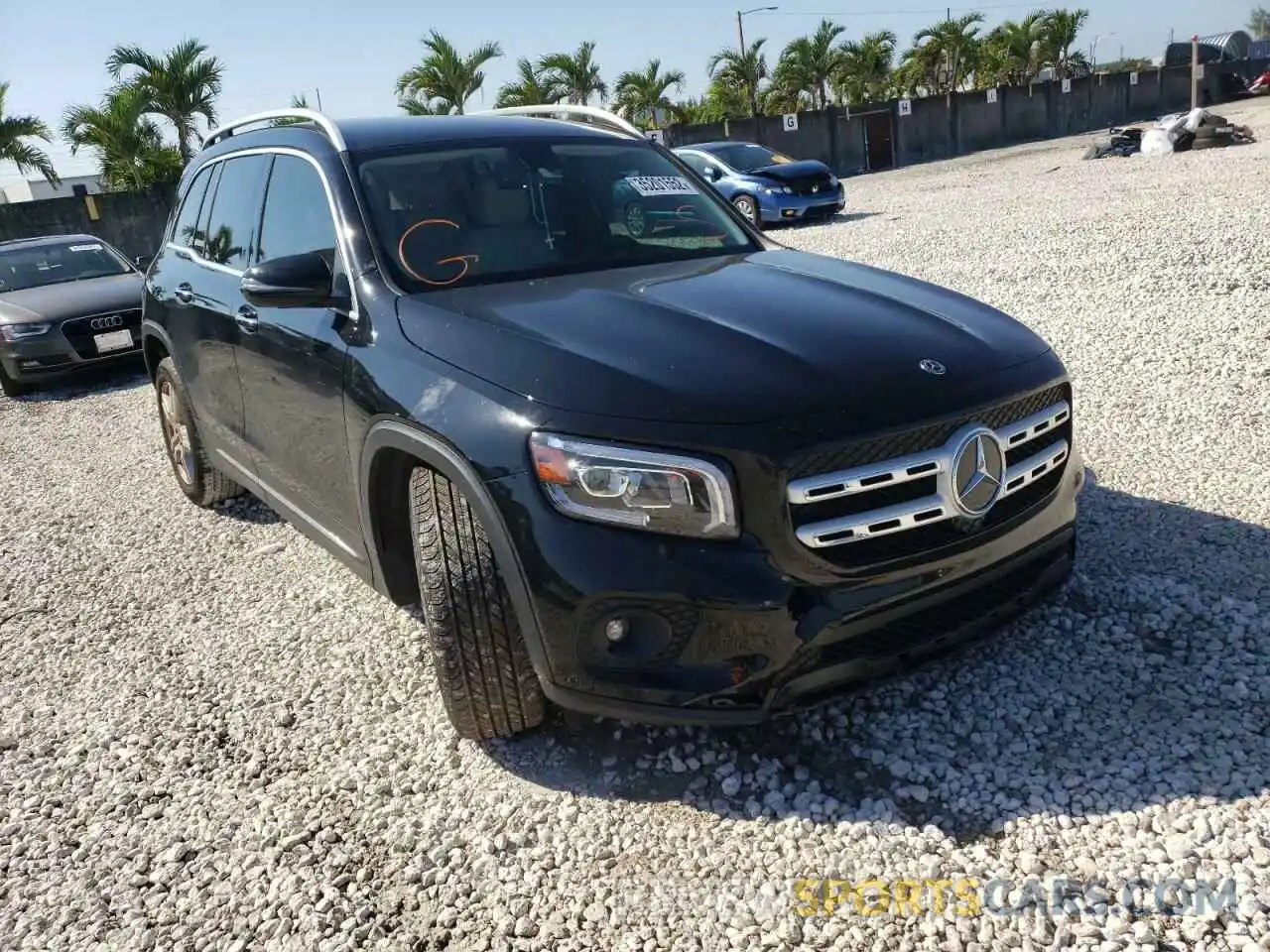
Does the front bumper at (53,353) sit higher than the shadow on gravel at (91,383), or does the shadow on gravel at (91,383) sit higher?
the front bumper at (53,353)

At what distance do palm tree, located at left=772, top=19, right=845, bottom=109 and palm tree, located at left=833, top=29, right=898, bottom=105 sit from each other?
451 mm

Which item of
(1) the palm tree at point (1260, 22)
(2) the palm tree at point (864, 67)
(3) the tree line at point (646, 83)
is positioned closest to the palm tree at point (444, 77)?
(3) the tree line at point (646, 83)

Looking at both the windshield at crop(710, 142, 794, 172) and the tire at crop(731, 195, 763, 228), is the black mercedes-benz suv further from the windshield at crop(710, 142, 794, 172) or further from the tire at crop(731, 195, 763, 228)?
the windshield at crop(710, 142, 794, 172)

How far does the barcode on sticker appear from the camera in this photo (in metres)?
3.86

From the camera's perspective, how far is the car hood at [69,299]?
9133 millimetres

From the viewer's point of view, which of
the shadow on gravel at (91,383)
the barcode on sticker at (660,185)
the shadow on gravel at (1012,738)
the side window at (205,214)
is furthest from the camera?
the shadow on gravel at (91,383)

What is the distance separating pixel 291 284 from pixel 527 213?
2.81 ft

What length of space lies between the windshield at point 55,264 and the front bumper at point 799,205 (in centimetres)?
985

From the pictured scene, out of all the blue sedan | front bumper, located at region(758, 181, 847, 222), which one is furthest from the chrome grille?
front bumper, located at region(758, 181, 847, 222)

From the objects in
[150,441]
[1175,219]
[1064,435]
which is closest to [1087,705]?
[1064,435]

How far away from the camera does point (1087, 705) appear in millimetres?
2861

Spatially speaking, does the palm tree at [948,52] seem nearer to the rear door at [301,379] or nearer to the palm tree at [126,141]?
the palm tree at [126,141]

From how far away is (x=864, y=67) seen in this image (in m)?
40.8

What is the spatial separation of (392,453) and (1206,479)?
353cm
